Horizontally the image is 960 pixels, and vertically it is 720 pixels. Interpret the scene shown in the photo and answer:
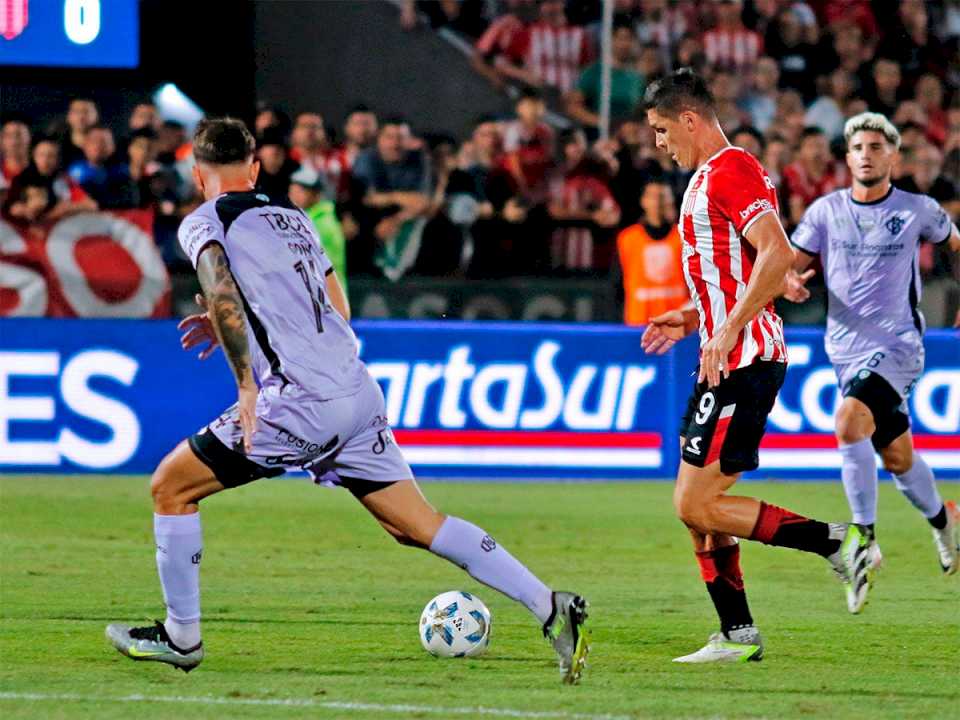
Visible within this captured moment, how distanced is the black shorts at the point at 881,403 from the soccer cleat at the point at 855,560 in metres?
2.46

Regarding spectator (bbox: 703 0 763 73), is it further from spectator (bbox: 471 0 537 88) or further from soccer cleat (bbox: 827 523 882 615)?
soccer cleat (bbox: 827 523 882 615)

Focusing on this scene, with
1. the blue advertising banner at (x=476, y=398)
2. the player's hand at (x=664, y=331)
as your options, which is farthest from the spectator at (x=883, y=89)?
the player's hand at (x=664, y=331)

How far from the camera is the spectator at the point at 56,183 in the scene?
12.9 m

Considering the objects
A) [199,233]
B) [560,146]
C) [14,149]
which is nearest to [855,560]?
[199,233]

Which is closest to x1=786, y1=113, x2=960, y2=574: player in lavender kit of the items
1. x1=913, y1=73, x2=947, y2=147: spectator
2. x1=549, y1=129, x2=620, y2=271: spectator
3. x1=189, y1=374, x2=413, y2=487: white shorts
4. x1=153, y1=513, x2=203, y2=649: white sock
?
x1=189, y1=374, x2=413, y2=487: white shorts

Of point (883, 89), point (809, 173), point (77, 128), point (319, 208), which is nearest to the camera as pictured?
point (319, 208)

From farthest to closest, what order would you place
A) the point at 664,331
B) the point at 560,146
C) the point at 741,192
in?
the point at 560,146 < the point at 664,331 < the point at 741,192

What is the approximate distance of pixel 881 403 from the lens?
911 cm

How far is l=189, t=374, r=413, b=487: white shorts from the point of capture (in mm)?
5996

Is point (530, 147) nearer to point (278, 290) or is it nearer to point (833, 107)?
point (833, 107)

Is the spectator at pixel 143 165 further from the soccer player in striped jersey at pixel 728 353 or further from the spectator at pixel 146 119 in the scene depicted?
the soccer player in striped jersey at pixel 728 353

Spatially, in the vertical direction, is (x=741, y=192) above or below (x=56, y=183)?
above

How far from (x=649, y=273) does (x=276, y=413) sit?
7731 mm

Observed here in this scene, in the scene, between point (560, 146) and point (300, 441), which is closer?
point (300, 441)
